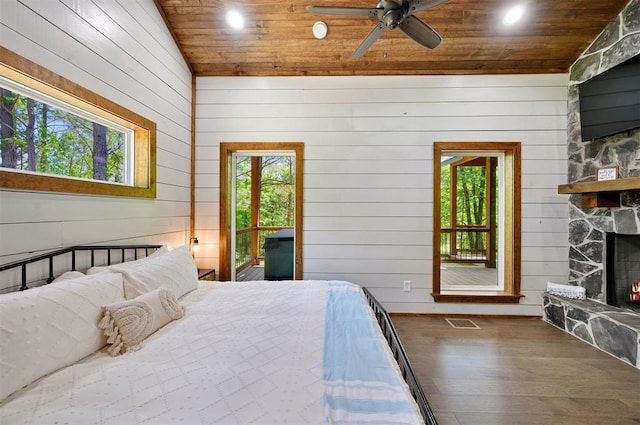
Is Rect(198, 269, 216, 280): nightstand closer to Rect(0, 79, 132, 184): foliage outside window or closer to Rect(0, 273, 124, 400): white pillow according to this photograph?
Rect(0, 79, 132, 184): foliage outside window

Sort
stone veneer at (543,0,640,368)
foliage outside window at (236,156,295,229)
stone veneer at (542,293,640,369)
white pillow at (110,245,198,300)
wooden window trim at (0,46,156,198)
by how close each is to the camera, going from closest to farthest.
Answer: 1. wooden window trim at (0,46,156,198)
2. white pillow at (110,245,198,300)
3. stone veneer at (542,293,640,369)
4. stone veneer at (543,0,640,368)
5. foliage outside window at (236,156,295,229)

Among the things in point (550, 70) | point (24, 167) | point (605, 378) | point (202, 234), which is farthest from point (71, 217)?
point (550, 70)

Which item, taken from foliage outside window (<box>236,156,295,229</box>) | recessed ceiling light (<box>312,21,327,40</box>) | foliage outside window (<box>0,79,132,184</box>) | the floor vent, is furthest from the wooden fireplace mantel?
foliage outside window (<box>0,79,132,184</box>)

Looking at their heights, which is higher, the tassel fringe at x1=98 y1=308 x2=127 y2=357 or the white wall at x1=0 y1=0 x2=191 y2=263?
the white wall at x1=0 y1=0 x2=191 y2=263

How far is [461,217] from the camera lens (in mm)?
5566

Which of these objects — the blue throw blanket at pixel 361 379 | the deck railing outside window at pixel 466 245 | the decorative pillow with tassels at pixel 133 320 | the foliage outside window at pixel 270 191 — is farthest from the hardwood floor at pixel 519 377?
the deck railing outside window at pixel 466 245

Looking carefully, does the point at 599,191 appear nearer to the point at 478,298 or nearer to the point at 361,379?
the point at 478,298

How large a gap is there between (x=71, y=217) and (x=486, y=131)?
4173 mm

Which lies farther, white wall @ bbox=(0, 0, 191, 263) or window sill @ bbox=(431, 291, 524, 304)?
window sill @ bbox=(431, 291, 524, 304)

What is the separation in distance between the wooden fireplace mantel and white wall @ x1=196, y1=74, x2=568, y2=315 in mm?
294

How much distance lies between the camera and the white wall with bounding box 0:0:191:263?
149cm

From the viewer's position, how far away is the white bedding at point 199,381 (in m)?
0.85

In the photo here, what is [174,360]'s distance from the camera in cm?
117

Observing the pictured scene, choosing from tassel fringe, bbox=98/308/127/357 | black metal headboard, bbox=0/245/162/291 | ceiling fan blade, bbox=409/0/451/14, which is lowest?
tassel fringe, bbox=98/308/127/357
